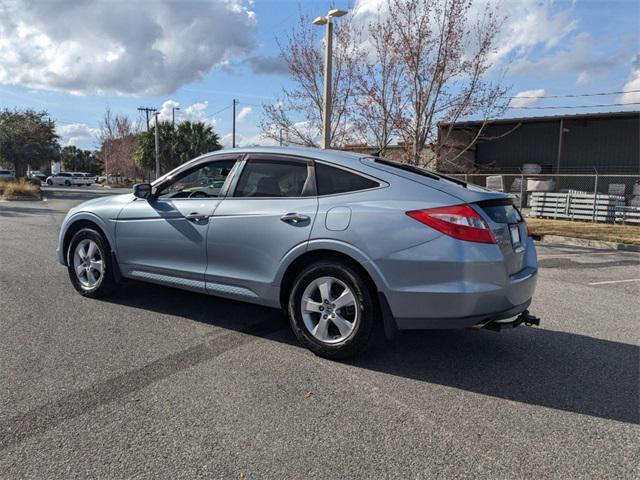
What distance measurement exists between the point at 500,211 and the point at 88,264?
430 centimetres

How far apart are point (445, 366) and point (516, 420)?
2.87 ft

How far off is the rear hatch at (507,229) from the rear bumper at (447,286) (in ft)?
0.38

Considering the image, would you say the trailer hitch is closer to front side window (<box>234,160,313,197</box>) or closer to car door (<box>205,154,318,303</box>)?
car door (<box>205,154,318,303</box>)

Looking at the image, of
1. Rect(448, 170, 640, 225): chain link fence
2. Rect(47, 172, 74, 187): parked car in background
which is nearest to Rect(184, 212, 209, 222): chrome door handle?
Rect(448, 170, 640, 225): chain link fence

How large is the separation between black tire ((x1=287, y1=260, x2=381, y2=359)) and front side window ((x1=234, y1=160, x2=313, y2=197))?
26.4 inches

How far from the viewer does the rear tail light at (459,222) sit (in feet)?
11.4

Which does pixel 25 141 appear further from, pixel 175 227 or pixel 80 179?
pixel 175 227

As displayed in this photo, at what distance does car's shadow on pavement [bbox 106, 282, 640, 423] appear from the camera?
3.45 meters

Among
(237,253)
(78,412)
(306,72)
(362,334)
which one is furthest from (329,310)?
(306,72)

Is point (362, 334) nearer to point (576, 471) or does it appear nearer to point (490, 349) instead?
point (490, 349)

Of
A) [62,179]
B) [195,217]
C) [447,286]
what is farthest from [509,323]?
[62,179]

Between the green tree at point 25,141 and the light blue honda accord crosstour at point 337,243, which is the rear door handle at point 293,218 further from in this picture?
the green tree at point 25,141

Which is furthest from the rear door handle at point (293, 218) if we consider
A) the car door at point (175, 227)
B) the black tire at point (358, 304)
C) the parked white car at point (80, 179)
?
the parked white car at point (80, 179)

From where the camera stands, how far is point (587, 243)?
13.2 meters
